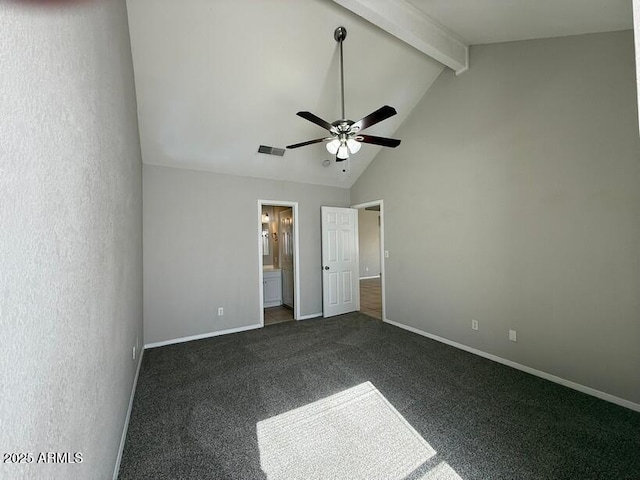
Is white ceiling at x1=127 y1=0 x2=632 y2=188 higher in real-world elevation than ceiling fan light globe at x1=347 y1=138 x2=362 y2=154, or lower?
higher

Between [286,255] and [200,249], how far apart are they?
6.99 ft

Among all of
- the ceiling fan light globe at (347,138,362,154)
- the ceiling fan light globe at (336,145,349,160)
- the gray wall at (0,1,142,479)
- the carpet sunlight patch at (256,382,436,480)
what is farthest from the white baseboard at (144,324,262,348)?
the ceiling fan light globe at (347,138,362,154)

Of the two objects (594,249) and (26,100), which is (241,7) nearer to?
(26,100)

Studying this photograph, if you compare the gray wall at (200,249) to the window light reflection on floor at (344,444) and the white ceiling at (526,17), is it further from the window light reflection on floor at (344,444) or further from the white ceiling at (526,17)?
the white ceiling at (526,17)

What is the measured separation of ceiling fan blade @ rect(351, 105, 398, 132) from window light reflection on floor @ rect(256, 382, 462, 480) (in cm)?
246

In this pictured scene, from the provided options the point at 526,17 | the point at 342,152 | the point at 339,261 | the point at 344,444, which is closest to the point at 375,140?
the point at 342,152

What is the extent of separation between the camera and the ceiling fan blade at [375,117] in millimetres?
Result: 2102

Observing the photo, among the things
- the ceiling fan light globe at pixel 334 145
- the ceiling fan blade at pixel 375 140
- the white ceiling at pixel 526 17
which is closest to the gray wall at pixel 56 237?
the ceiling fan light globe at pixel 334 145

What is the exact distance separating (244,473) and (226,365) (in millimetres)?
1514

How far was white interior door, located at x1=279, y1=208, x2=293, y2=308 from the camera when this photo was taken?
553 centimetres

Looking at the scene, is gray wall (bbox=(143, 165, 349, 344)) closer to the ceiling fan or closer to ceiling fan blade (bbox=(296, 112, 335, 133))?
the ceiling fan

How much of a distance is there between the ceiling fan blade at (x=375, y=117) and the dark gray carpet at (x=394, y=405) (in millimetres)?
2476

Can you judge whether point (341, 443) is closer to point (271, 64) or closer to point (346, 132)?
point (346, 132)

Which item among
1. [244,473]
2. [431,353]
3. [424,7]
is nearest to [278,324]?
[431,353]
